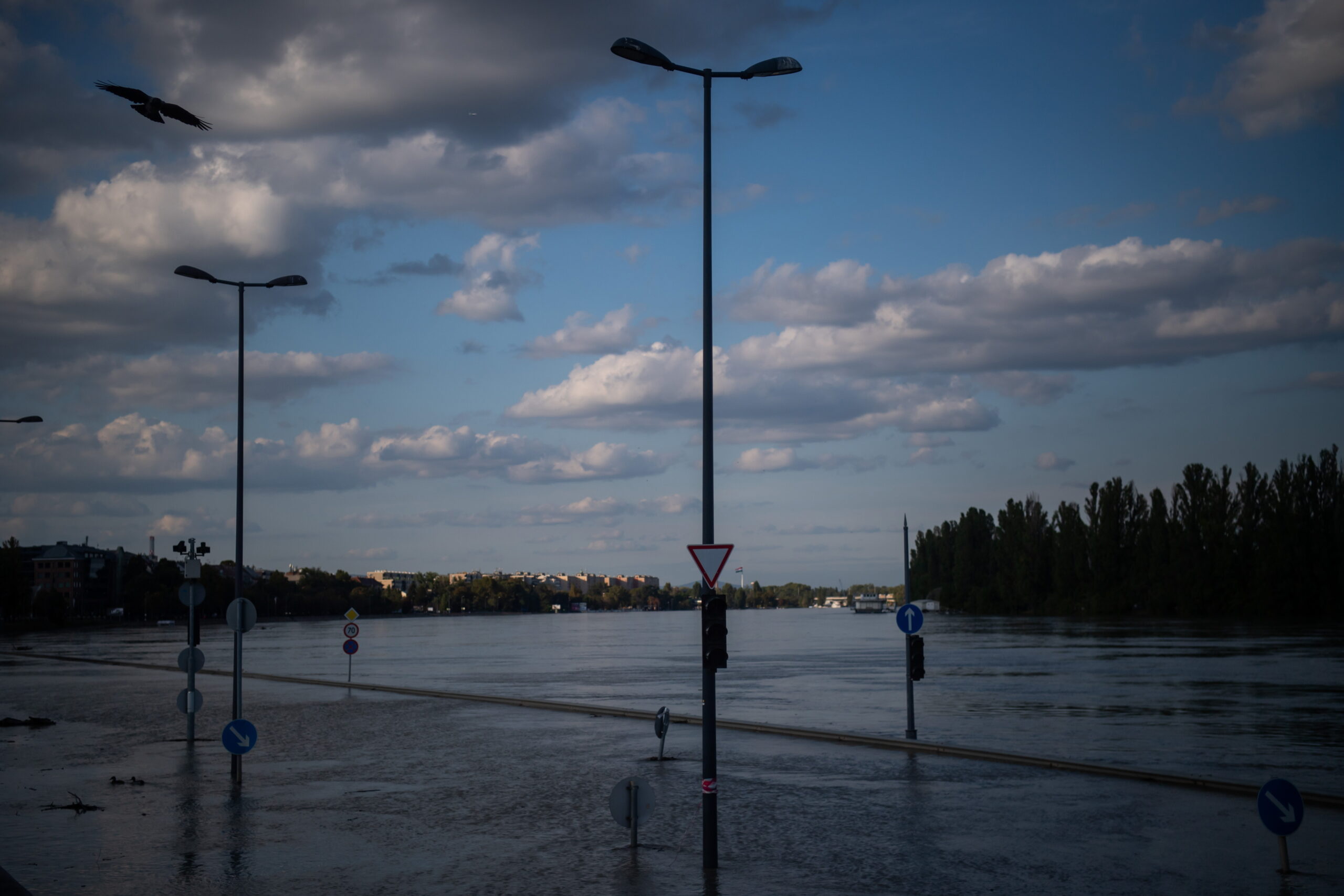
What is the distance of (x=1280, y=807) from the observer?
410 inches

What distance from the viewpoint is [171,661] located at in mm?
60094

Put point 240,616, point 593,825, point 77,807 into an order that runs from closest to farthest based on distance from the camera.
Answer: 1. point 593,825
2. point 77,807
3. point 240,616

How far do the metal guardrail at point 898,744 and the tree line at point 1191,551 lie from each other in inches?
3669

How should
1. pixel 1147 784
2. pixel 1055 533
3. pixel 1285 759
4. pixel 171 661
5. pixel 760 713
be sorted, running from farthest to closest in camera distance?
pixel 1055 533 < pixel 171 661 < pixel 760 713 < pixel 1285 759 < pixel 1147 784

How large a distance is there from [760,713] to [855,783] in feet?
42.5

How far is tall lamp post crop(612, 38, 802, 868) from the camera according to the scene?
1133 cm

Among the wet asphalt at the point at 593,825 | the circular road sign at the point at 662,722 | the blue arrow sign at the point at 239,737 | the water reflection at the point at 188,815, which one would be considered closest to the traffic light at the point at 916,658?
the wet asphalt at the point at 593,825

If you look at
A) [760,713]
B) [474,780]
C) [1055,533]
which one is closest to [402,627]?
[1055,533]

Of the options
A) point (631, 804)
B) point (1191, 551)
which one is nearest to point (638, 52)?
point (631, 804)

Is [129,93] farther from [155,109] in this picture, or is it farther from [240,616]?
[240,616]

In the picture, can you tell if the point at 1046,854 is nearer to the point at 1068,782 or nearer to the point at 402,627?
the point at 1068,782

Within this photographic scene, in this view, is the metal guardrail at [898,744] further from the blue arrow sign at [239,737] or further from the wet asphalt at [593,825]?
the blue arrow sign at [239,737]

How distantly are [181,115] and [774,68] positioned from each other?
739cm

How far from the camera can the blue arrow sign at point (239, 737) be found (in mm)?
16656
